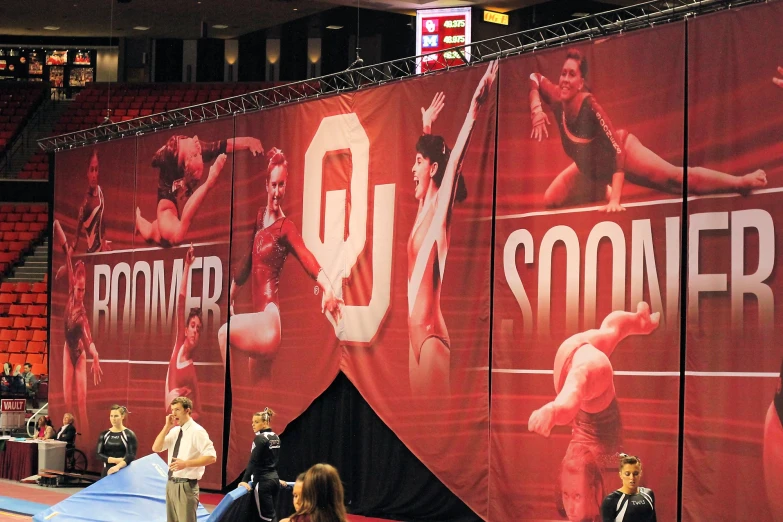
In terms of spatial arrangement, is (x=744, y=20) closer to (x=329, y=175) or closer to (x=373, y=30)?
(x=329, y=175)

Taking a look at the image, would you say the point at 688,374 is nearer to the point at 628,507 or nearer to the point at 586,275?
the point at 586,275

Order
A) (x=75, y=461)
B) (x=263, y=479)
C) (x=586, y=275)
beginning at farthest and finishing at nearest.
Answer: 1. (x=75, y=461)
2. (x=586, y=275)
3. (x=263, y=479)

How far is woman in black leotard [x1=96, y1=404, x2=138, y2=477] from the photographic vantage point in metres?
11.9

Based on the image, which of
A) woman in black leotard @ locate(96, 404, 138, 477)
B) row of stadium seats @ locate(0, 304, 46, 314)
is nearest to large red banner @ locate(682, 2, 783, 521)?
woman in black leotard @ locate(96, 404, 138, 477)

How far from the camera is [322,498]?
4965 millimetres

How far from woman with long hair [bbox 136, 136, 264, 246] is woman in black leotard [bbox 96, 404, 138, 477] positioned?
15.5 feet

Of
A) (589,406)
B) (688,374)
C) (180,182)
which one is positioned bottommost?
(589,406)

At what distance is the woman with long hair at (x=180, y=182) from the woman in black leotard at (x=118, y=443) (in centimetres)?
471

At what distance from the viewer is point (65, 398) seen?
18.4 meters

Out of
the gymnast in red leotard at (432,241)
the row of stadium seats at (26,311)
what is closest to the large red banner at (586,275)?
the gymnast in red leotard at (432,241)

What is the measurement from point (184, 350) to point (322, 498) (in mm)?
11420

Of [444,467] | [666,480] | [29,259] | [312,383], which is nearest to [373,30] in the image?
[29,259]

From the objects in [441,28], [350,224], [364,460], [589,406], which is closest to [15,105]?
[441,28]

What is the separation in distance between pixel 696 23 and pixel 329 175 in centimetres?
536
